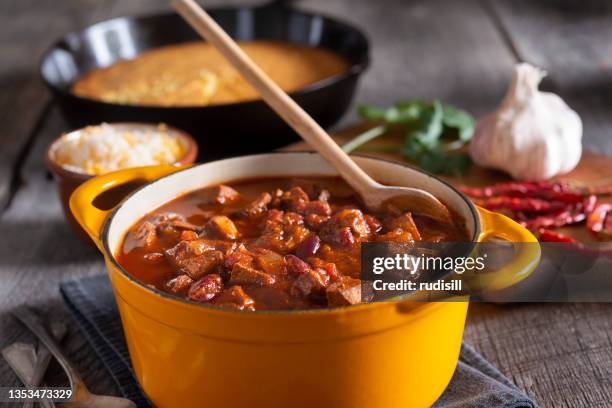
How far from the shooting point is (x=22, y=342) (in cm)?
227

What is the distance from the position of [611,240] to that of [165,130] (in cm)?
169

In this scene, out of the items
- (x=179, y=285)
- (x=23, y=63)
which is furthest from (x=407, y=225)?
(x=23, y=63)

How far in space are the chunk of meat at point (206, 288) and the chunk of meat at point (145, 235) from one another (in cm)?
28

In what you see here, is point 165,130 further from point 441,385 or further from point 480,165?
point 441,385

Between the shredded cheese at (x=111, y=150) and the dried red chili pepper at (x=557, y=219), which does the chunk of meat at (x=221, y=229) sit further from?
the dried red chili pepper at (x=557, y=219)

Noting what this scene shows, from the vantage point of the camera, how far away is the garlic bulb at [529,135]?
2924 millimetres

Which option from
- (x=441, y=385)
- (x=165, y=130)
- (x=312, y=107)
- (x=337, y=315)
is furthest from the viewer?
(x=312, y=107)

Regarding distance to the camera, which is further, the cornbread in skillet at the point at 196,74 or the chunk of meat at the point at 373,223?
the cornbread in skillet at the point at 196,74

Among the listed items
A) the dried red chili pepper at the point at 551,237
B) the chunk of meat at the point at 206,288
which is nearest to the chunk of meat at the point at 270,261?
the chunk of meat at the point at 206,288

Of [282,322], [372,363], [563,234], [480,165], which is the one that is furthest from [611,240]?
[282,322]

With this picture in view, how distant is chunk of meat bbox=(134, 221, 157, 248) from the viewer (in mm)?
2014

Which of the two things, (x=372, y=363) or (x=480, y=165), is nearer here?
(x=372, y=363)

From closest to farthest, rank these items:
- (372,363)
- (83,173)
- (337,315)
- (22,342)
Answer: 1. (337,315)
2. (372,363)
3. (22,342)
4. (83,173)

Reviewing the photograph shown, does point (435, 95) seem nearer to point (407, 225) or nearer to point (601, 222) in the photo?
point (601, 222)
